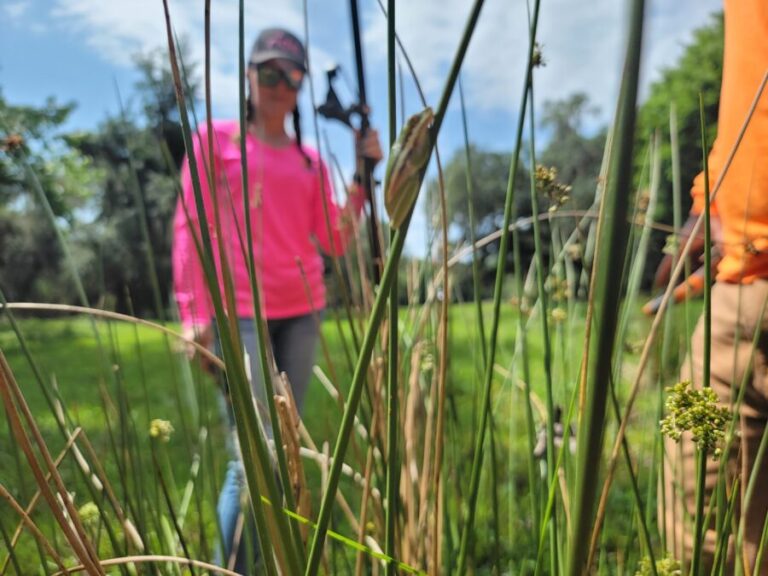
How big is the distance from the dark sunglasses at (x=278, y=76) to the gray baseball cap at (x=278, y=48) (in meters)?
0.02

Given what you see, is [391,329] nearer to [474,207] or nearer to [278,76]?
[474,207]

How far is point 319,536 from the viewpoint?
254 mm

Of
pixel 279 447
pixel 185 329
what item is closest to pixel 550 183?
pixel 279 447

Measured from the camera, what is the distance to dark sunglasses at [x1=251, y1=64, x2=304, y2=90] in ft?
4.38

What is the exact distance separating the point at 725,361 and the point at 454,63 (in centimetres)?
64

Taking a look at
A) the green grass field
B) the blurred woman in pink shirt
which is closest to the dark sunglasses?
the blurred woman in pink shirt

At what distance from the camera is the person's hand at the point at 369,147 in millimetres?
833

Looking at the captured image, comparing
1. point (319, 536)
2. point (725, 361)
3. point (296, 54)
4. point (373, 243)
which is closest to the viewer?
point (319, 536)

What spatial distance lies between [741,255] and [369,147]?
0.47m

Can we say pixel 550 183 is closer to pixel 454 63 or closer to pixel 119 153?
pixel 454 63

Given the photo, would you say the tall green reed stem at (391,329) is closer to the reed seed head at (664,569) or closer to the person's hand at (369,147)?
the reed seed head at (664,569)

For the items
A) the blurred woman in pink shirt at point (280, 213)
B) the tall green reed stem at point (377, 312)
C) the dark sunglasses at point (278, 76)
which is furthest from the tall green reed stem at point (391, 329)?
the dark sunglasses at point (278, 76)

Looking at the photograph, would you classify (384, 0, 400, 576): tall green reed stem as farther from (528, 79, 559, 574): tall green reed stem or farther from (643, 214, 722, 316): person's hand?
(643, 214, 722, 316): person's hand

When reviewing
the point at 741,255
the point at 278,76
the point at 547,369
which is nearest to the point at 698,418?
the point at 547,369
